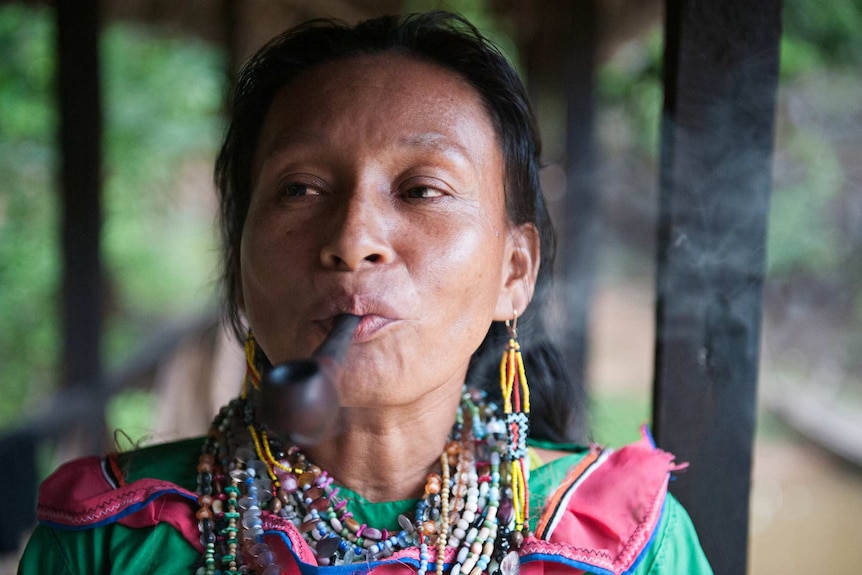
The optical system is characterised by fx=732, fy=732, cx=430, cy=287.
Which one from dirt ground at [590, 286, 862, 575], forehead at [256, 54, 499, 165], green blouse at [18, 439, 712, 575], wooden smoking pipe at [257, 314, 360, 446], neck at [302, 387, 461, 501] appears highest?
forehead at [256, 54, 499, 165]

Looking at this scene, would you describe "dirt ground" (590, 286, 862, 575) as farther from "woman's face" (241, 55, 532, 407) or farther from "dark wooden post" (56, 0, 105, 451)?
"woman's face" (241, 55, 532, 407)

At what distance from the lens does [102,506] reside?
1.24 m

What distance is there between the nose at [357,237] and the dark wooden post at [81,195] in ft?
8.34

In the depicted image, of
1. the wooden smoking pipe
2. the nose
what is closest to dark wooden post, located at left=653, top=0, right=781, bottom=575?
the nose

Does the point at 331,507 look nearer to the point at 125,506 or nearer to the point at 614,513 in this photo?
the point at 125,506

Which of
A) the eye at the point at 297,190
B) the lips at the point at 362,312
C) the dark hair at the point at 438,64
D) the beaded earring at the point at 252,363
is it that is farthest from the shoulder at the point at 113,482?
the eye at the point at 297,190

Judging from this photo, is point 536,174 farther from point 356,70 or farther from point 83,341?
point 83,341

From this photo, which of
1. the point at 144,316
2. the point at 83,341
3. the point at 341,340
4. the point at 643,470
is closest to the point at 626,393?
the point at 144,316

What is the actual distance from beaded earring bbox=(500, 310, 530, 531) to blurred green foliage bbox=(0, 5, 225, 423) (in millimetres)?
2972

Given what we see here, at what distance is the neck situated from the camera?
51.5 inches

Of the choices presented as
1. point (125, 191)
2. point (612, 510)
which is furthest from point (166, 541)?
point (125, 191)

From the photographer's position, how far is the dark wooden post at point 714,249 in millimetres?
1387

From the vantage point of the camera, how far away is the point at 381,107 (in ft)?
4.02

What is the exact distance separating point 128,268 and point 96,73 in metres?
5.34
